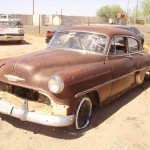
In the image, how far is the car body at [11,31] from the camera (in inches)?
701

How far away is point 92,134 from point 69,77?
1.06 m

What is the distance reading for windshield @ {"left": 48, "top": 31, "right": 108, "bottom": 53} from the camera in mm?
6188

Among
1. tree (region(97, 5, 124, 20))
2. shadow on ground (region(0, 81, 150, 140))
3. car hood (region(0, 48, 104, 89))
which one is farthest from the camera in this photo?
tree (region(97, 5, 124, 20))

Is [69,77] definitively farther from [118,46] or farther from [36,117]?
[118,46]

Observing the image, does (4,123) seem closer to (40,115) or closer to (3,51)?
(40,115)

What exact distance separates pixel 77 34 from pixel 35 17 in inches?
1932

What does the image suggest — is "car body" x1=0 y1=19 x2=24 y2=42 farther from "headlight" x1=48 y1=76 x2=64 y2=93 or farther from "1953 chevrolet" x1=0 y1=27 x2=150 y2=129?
"headlight" x1=48 y1=76 x2=64 y2=93

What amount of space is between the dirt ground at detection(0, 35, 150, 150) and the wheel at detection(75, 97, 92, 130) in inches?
4.3

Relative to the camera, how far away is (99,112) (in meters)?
6.24

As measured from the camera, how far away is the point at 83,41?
6309mm

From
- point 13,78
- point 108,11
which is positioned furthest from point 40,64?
point 108,11

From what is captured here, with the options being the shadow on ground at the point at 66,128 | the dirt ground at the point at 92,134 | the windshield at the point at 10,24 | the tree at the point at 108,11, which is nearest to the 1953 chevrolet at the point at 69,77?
the shadow on ground at the point at 66,128

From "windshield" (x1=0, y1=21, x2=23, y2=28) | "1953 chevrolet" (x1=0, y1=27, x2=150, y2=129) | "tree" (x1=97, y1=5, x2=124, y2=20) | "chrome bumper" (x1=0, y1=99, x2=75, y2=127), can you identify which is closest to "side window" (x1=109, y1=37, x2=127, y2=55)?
"1953 chevrolet" (x1=0, y1=27, x2=150, y2=129)

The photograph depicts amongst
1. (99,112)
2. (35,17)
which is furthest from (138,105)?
(35,17)
